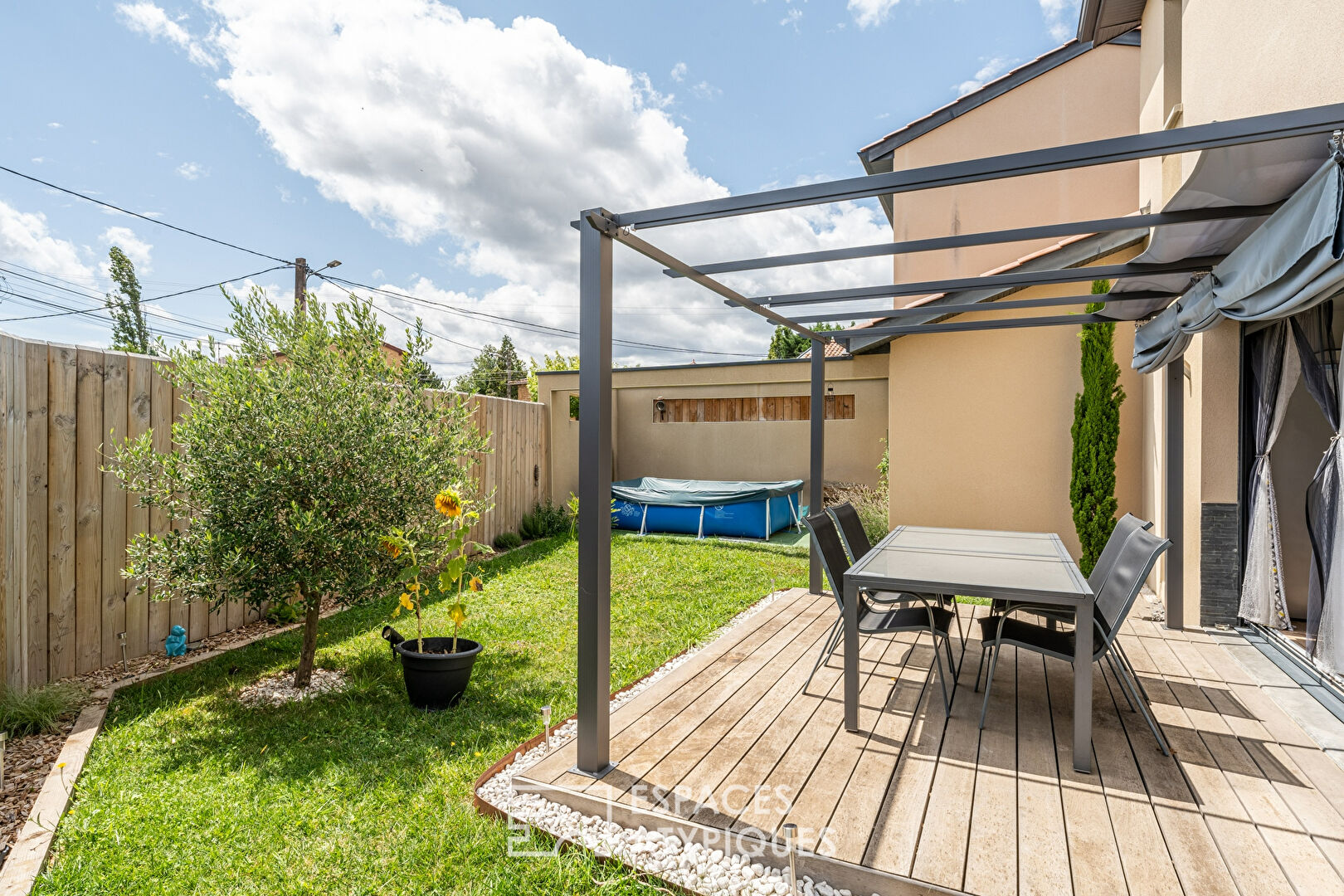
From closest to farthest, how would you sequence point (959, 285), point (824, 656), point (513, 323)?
point (824, 656)
point (959, 285)
point (513, 323)

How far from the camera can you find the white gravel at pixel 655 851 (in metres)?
1.99

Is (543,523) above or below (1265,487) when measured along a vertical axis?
below

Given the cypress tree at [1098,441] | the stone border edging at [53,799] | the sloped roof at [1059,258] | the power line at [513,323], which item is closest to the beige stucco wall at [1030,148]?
the sloped roof at [1059,258]

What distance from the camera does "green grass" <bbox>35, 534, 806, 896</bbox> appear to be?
2121 millimetres

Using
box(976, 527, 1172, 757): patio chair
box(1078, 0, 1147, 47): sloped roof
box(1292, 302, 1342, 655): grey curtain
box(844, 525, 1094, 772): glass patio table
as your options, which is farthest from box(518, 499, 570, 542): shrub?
box(1078, 0, 1147, 47): sloped roof

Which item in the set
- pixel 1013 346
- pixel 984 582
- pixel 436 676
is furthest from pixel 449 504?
pixel 1013 346

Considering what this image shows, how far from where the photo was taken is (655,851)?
7.09 feet

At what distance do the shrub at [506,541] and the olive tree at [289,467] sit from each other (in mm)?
4480

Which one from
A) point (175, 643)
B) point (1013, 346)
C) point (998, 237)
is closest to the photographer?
point (998, 237)

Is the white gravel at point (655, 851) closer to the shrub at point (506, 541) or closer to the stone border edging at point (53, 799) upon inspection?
the stone border edging at point (53, 799)

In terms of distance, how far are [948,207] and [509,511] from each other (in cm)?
750

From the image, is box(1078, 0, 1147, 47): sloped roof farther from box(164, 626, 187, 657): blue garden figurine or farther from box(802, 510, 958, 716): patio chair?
box(164, 626, 187, 657): blue garden figurine

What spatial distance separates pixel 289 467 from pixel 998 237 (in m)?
3.65

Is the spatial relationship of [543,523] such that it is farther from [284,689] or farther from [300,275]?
[300,275]
